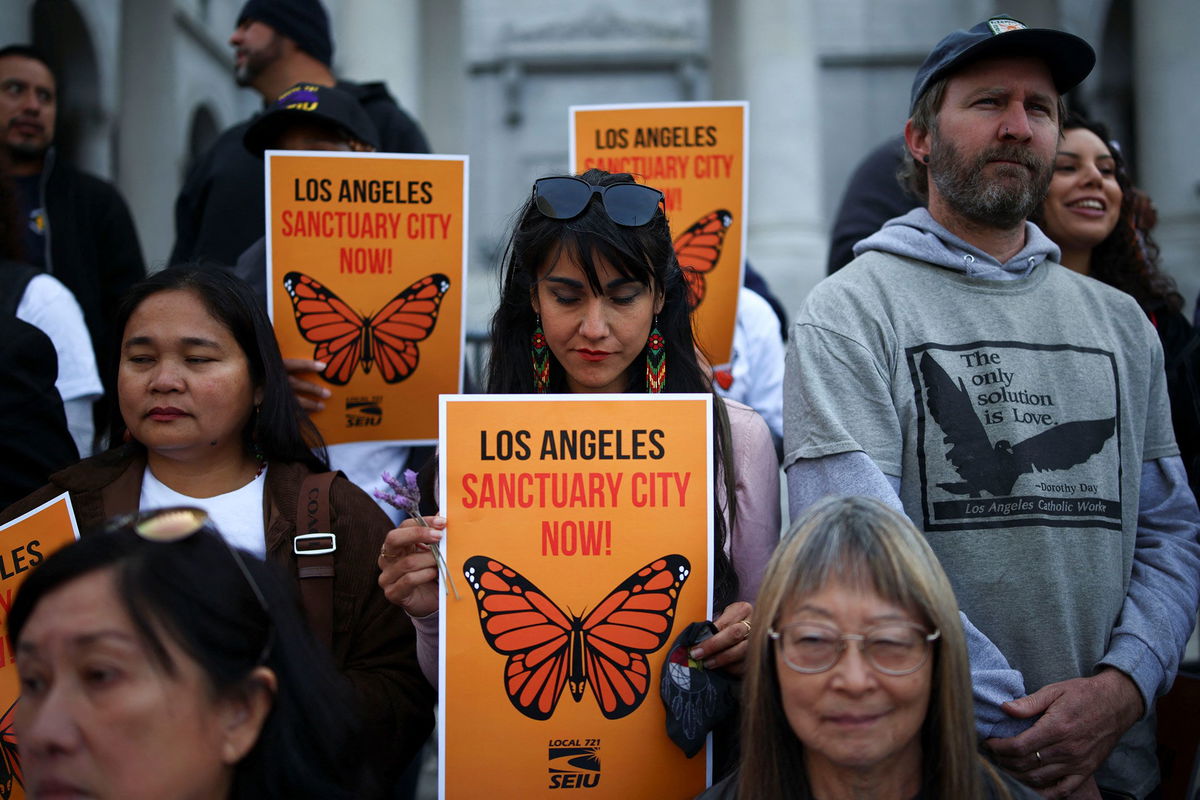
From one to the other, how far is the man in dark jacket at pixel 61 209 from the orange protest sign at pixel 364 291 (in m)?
1.82

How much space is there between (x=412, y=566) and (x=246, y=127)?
2437 mm

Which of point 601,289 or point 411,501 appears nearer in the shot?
point 411,501

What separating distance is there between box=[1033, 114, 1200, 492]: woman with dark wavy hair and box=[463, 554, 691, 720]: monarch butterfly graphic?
209cm

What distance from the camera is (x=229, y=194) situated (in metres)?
4.17

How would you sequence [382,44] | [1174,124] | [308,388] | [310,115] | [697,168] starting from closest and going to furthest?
[308,388] → [310,115] → [697,168] → [1174,124] → [382,44]

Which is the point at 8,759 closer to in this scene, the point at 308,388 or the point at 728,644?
the point at 308,388

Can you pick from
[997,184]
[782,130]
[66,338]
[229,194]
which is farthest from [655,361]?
[782,130]

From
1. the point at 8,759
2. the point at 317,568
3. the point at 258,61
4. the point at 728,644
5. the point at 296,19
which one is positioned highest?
the point at 296,19

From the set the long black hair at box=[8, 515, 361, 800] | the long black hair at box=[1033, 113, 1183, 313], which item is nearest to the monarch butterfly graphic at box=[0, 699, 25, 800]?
the long black hair at box=[8, 515, 361, 800]

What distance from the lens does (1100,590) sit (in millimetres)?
2586

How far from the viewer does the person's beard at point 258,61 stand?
459 cm

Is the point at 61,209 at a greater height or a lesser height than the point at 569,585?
greater

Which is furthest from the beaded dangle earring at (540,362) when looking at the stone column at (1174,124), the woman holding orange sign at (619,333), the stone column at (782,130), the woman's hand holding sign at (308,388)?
the stone column at (1174,124)

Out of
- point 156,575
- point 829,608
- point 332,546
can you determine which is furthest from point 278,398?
point 829,608
